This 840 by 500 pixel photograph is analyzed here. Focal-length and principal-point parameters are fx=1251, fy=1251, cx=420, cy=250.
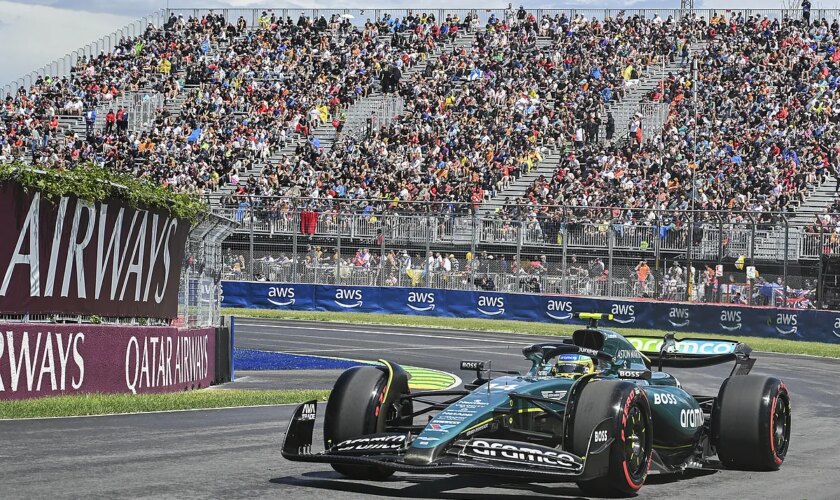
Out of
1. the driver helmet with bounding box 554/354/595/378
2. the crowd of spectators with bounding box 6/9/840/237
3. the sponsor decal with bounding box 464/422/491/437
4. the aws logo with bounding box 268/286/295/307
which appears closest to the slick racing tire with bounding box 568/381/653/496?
the sponsor decal with bounding box 464/422/491/437

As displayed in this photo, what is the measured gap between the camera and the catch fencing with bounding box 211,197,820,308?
115 feet

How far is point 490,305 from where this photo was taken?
40.0 m

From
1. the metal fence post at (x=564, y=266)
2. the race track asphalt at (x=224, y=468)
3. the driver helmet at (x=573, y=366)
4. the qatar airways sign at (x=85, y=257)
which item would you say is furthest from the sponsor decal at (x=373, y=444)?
the metal fence post at (x=564, y=266)

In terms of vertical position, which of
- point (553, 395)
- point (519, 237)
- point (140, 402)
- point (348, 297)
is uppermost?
point (519, 237)

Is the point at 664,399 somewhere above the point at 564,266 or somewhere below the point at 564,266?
below

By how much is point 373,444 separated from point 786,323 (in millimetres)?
26780

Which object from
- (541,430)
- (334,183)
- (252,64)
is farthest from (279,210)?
(541,430)

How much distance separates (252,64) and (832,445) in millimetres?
45396

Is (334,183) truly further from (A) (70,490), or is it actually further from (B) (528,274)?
(A) (70,490)

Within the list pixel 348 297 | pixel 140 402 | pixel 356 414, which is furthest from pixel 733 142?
pixel 356 414

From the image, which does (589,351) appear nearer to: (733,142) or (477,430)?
(477,430)

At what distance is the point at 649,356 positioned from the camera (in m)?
14.1

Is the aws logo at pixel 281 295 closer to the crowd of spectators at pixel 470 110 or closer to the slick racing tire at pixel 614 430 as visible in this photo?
the crowd of spectators at pixel 470 110

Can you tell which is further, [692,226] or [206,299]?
[692,226]
